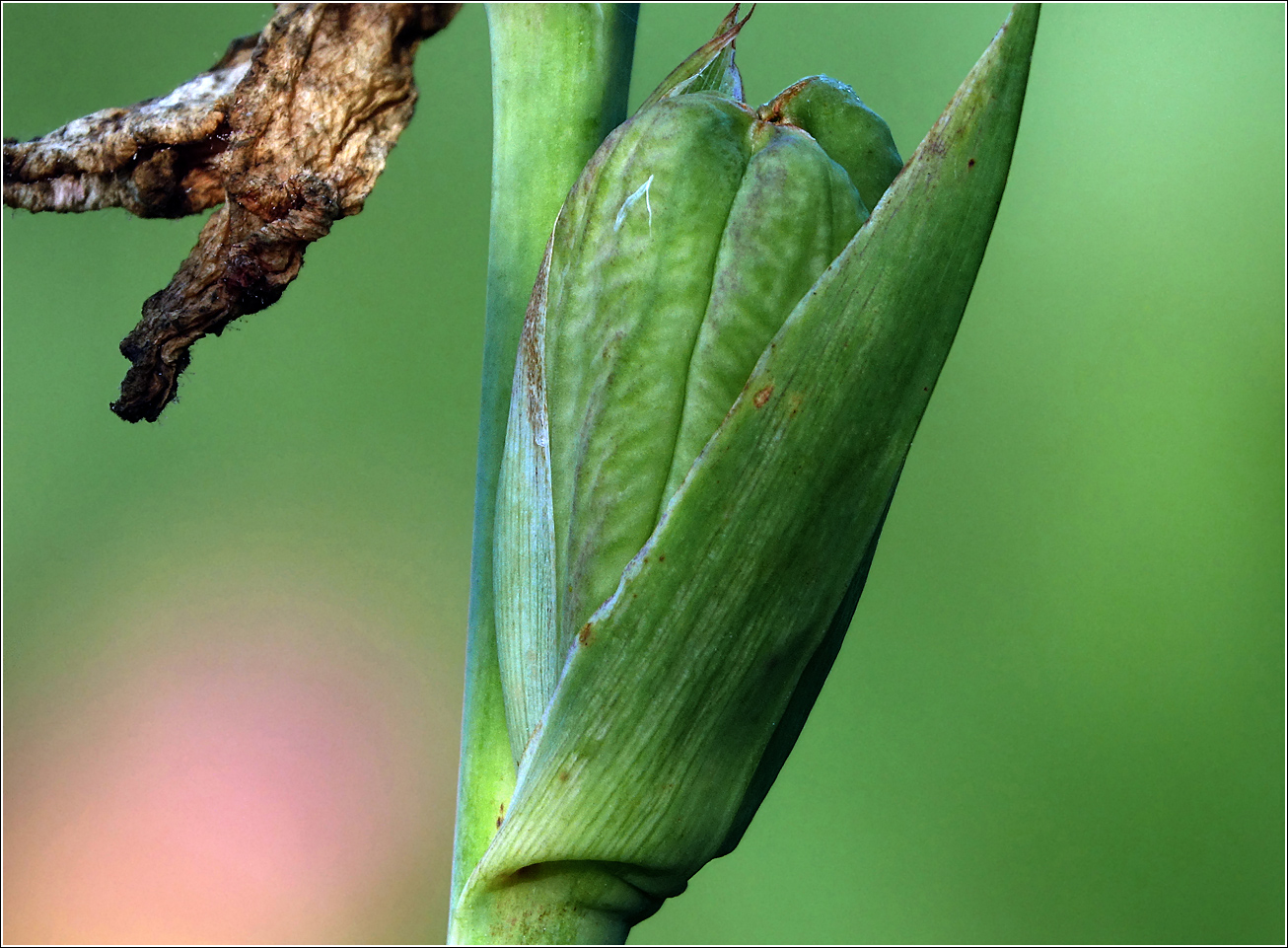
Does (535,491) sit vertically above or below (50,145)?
below

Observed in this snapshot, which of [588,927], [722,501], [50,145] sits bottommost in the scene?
[588,927]

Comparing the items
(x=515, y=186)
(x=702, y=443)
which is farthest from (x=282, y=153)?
(x=702, y=443)

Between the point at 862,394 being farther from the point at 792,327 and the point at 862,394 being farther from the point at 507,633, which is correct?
the point at 507,633

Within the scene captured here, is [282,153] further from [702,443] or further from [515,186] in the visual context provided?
[702,443]

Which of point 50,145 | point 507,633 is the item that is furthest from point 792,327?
point 50,145

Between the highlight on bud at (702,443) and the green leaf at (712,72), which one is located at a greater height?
the green leaf at (712,72)
